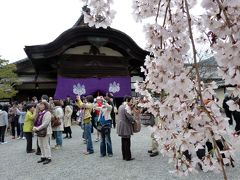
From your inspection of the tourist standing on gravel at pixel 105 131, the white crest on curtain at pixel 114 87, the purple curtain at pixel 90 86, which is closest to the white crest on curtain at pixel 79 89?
the purple curtain at pixel 90 86

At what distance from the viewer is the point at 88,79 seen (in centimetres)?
Result: 1780

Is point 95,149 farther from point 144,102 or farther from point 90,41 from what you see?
point 90,41

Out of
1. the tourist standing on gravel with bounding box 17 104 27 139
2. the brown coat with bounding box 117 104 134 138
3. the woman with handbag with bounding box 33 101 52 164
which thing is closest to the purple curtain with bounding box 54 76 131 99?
the tourist standing on gravel with bounding box 17 104 27 139

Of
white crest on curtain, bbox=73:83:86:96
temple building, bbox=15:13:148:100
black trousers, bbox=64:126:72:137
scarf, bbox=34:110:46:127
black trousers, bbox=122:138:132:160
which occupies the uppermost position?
temple building, bbox=15:13:148:100

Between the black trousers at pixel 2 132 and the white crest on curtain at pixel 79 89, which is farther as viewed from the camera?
the white crest on curtain at pixel 79 89

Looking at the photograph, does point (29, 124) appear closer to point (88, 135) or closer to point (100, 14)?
point (88, 135)

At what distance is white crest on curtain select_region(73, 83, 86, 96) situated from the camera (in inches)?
691

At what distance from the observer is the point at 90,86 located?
58.5 ft

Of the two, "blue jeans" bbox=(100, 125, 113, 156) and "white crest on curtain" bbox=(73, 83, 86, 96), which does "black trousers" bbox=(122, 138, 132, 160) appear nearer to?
"blue jeans" bbox=(100, 125, 113, 156)

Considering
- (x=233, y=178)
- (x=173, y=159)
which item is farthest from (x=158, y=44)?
(x=233, y=178)

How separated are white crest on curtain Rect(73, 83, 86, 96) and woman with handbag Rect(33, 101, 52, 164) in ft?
30.5

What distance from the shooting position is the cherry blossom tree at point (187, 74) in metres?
1.84

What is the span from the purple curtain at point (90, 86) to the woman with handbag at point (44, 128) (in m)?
8.89

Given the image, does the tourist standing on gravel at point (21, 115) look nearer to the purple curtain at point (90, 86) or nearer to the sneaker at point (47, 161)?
the purple curtain at point (90, 86)
